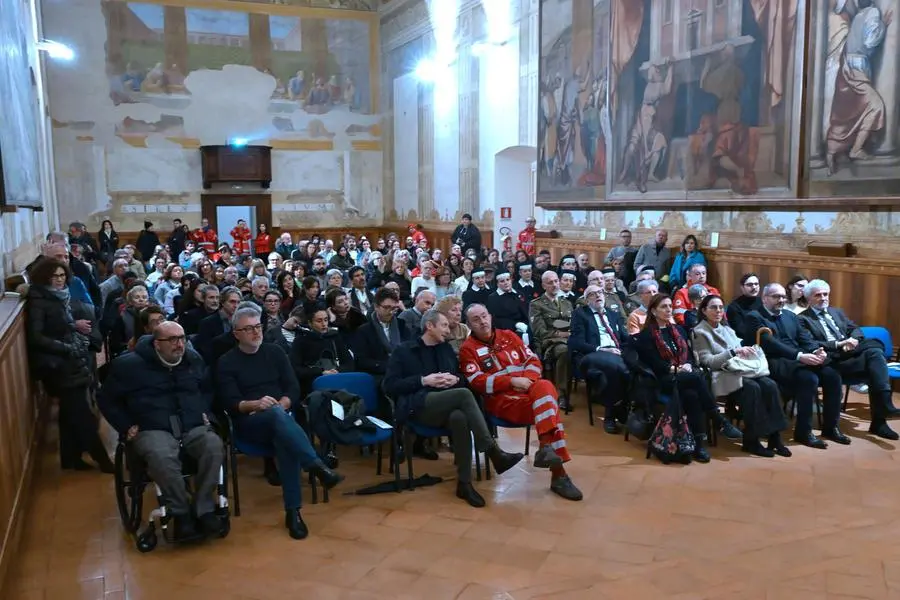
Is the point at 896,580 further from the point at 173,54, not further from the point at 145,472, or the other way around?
the point at 173,54

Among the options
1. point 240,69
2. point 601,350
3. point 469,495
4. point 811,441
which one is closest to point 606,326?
point 601,350

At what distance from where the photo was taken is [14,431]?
15.2ft

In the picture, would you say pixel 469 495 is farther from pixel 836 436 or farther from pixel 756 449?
pixel 836 436

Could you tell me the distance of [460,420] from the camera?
4871mm

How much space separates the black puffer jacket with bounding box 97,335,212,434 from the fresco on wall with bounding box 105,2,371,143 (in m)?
17.2

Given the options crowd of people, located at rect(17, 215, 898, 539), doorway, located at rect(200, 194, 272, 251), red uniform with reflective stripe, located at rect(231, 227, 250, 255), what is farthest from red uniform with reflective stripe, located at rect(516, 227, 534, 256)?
doorway, located at rect(200, 194, 272, 251)

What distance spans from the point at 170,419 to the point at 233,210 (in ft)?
61.6

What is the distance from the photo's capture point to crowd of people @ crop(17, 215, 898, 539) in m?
4.40

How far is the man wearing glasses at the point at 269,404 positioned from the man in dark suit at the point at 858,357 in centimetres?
436

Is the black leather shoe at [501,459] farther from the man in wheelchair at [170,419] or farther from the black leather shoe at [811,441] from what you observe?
the black leather shoe at [811,441]

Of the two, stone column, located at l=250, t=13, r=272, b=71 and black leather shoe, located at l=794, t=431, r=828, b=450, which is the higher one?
stone column, located at l=250, t=13, r=272, b=71

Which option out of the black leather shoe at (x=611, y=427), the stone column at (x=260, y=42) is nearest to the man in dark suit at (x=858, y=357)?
the black leather shoe at (x=611, y=427)

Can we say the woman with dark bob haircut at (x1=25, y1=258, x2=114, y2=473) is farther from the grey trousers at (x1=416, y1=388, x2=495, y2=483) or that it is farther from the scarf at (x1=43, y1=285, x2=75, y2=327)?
the grey trousers at (x1=416, y1=388, x2=495, y2=483)

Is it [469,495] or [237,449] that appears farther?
[469,495]
